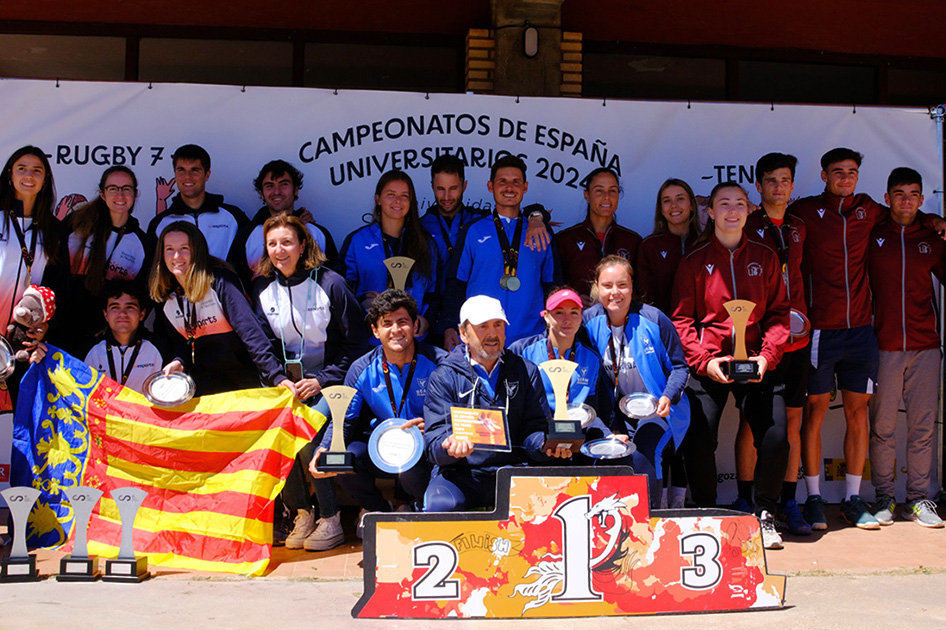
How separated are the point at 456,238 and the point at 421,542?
7.37ft

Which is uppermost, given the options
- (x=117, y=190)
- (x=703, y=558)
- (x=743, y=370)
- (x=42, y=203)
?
(x=117, y=190)

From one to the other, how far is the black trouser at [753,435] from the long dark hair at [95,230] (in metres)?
3.36

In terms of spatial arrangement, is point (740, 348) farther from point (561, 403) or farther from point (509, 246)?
point (509, 246)

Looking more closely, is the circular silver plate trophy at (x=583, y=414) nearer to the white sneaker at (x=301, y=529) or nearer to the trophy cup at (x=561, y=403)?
the trophy cup at (x=561, y=403)

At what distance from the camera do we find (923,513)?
5.14 metres

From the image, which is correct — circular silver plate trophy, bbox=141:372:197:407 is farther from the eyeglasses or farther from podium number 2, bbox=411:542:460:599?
podium number 2, bbox=411:542:460:599

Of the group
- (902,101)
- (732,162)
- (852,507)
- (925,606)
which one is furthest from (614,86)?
(925,606)

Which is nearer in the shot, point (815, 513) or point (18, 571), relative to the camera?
point (18, 571)

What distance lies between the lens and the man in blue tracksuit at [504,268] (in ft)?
16.2

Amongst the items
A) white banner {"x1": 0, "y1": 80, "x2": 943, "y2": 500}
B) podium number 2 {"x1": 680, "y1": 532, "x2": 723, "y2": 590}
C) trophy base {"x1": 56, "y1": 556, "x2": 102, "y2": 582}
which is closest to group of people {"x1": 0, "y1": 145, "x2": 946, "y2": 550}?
white banner {"x1": 0, "y1": 80, "x2": 943, "y2": 500}

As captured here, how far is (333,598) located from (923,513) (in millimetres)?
3504

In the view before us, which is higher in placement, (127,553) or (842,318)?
(842,318)

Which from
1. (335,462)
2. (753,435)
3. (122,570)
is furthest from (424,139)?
(122,570)

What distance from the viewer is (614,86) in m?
7.12
